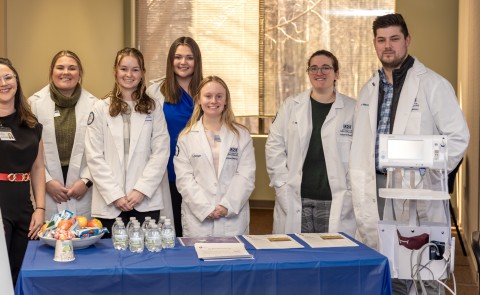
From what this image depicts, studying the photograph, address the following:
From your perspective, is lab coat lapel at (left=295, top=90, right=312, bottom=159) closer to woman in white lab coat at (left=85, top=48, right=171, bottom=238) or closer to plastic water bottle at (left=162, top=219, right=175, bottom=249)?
woman in white lab coat at (left=85, top=48, right=171, bottom=238)

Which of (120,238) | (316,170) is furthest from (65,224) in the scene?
(316,170)

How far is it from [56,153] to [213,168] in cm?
96

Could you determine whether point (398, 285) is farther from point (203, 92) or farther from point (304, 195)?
point (203, 92)

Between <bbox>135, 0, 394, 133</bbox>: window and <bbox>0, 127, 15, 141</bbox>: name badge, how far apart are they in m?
4.48

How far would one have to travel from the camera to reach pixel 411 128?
3.15 meters

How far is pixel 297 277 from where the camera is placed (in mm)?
2547

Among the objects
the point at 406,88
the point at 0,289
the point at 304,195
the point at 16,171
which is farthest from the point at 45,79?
the point at 0,289

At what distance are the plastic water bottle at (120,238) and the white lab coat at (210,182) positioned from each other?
709 mm

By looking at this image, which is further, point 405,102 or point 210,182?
point 210,182

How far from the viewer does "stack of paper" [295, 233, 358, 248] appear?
283 centimetres

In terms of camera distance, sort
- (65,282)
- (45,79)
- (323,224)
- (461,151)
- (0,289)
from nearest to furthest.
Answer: (0,289) < (65,282) < (461,151) < (323,224) < (45,79)

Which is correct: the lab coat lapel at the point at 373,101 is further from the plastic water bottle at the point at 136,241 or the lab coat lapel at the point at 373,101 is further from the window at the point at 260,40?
the window at the point at 260,40

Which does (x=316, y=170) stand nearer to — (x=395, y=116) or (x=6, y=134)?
(x=395, y=116)

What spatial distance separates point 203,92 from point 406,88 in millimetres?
1076
